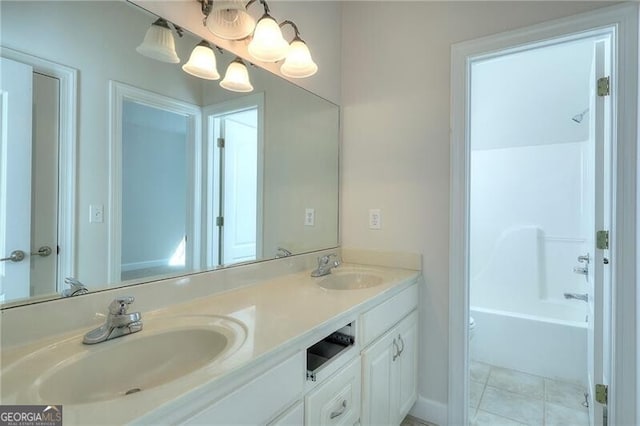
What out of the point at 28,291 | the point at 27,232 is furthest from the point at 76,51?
the point at 28,291

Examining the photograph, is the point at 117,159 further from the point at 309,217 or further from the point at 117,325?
the point at 309,217

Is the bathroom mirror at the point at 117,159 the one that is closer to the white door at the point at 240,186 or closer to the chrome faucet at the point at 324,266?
the white door at the point at 240,186

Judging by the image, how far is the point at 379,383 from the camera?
129 centimetres

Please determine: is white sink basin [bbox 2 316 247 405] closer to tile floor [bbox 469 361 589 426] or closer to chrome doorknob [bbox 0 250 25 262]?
chrome doorknob [bbox 0 250 25 262]

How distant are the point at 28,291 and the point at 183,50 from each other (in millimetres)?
937

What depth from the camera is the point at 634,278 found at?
128 centimetres

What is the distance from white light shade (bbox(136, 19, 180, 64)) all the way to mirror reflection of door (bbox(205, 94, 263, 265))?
24cm

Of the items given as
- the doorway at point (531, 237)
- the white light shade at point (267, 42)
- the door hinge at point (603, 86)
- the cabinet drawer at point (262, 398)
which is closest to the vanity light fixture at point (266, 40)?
the white light shade at point (267, 42)

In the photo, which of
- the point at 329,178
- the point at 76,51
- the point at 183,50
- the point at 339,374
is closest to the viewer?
the point at 76,51

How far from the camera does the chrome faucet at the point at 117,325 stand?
0.80m

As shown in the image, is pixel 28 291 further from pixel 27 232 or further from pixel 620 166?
pixel 620 166

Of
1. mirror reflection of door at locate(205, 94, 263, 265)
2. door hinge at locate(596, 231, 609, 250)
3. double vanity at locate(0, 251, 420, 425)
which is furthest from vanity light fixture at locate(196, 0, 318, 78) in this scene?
door hinge at locate(596, 231, 609, 250)

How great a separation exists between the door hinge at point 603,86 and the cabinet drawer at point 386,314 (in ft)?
4.18

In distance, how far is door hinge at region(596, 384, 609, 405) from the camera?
1394 mm
